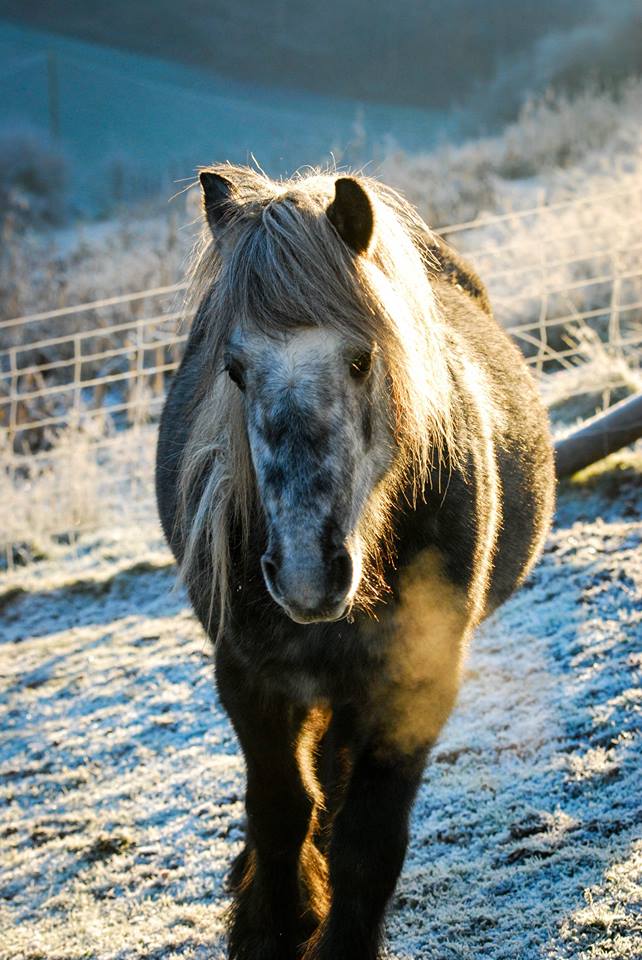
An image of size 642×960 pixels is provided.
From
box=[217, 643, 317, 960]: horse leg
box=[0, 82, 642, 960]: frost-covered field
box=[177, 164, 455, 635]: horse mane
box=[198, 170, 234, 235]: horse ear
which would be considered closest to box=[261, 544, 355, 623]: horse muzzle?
box=[177, 164, 455, 635]: horse mane

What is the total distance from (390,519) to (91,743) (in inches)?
89.7

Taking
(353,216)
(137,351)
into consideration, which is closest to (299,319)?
(353,216)

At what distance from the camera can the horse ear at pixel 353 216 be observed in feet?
6.96

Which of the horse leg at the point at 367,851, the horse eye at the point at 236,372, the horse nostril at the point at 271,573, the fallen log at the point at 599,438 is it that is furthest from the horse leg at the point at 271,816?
the fallen log at the point at 599,438

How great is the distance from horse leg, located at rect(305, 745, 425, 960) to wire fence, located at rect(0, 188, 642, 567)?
2.99 meters

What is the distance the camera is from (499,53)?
23.7 metres

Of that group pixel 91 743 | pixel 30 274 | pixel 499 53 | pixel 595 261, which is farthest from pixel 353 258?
pixel 499 53

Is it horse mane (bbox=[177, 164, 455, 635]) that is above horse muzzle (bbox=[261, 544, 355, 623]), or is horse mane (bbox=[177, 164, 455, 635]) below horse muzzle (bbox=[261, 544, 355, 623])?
above

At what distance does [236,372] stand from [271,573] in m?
0.48

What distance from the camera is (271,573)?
188 centimetres

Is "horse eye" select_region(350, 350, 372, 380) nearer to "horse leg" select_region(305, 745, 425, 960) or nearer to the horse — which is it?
the horse

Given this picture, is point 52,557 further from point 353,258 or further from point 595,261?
point 595,261

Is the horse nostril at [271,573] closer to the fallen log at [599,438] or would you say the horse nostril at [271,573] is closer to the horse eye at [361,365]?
the horse eye at [361,365]

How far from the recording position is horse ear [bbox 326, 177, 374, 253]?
2121 mm
